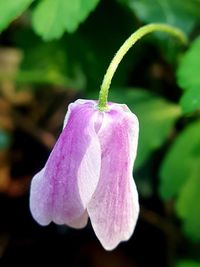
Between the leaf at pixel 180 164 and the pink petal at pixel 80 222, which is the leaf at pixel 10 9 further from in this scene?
the leaf at pixel 180 164

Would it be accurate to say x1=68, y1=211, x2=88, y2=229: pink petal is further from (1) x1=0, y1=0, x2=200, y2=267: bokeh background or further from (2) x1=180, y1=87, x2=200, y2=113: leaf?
(1) x1=0, y1=0, x2=200, y2=267: bokeh background

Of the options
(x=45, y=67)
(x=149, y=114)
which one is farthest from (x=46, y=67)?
(x=149, y=114)

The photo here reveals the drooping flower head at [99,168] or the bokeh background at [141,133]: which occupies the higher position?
the drooping flower head at [99,168]

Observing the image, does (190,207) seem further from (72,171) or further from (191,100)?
(72,171)

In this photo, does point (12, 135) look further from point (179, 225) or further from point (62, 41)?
point (179, 225)

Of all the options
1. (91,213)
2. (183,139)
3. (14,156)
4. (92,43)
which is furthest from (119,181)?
(14,156)

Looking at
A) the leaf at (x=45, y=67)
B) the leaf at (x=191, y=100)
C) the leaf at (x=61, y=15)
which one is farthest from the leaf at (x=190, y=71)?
the leaf at (x=45, y=67)
